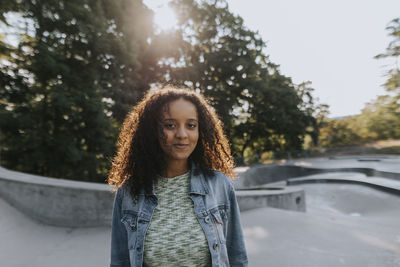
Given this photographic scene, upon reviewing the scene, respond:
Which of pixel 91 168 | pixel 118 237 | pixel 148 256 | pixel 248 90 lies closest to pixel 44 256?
pixel 118 237

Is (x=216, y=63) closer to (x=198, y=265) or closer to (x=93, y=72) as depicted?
(x=93, y=72)

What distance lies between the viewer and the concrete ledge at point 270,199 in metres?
6.04

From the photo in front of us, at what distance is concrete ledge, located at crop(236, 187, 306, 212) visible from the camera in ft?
19.8

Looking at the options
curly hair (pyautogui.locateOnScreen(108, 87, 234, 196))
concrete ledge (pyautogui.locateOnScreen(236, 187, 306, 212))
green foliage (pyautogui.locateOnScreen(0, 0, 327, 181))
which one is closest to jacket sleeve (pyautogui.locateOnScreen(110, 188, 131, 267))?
curly hair (pyautogui.locateOnScreen(108, 87, 234, 196))

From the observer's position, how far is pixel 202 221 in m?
1.36

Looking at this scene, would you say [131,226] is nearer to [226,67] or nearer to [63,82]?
[63,82]

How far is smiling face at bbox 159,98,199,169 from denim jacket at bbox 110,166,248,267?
22 cm

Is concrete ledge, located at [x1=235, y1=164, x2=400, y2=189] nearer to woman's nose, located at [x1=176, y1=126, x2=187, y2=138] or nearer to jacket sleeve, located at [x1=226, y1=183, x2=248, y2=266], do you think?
jacket sleeve, located at [x1=226, y1=183, x2=248, y2=266]

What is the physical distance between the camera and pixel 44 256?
3461mm

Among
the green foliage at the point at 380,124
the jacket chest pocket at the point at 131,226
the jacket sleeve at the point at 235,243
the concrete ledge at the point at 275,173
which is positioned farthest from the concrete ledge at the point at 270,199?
the green foliage at the point at 380,124

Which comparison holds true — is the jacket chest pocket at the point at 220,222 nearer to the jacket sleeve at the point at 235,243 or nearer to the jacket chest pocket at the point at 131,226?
the jacket sleeve at the point at 235,243

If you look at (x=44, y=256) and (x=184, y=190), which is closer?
(x=184, y=190)

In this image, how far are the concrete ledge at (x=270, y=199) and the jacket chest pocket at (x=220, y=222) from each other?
458 cm

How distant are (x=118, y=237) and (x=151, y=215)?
1.03ft
